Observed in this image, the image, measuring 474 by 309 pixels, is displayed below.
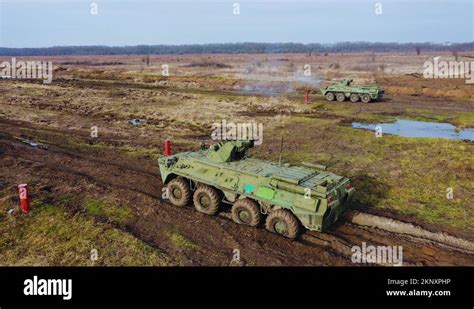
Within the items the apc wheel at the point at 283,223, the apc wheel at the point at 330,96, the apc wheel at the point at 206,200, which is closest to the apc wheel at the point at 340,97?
the apc wheel at the point at 330,96

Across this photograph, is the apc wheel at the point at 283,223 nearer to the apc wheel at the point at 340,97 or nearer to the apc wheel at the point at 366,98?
the apc wheel at the point at 366,98

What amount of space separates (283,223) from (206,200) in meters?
2.79

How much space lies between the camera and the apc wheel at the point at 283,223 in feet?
36.1

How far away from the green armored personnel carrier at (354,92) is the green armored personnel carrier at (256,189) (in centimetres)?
2420

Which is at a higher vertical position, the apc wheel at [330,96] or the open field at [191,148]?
the apc wheel at [330,96]

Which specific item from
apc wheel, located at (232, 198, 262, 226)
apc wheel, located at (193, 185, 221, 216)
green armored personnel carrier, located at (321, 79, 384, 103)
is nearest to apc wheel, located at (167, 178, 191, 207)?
apc wheel, located at (193, 185, 221, 216)

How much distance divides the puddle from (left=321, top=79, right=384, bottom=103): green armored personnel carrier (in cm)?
686

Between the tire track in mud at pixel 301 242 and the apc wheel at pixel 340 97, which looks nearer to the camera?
the tire track in mud at pixel 301 242

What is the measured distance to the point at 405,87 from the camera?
4262cm

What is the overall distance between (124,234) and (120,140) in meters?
11.8

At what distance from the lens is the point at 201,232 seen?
11766mm

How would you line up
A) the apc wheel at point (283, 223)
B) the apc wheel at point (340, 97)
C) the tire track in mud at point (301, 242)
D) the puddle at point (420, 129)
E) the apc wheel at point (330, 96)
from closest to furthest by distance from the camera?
the tire track in mud at point (301, 242)
the apc wheel at point (283, 223)
the puddle at point (420, 129)
the apc wheel at point (340, 97)
the apc wheel at point (330, 96)

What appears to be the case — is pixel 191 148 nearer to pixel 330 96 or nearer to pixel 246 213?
pixel 246 213

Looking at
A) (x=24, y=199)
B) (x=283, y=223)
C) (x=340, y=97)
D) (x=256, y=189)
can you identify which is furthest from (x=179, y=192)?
(x=340, y=97)
